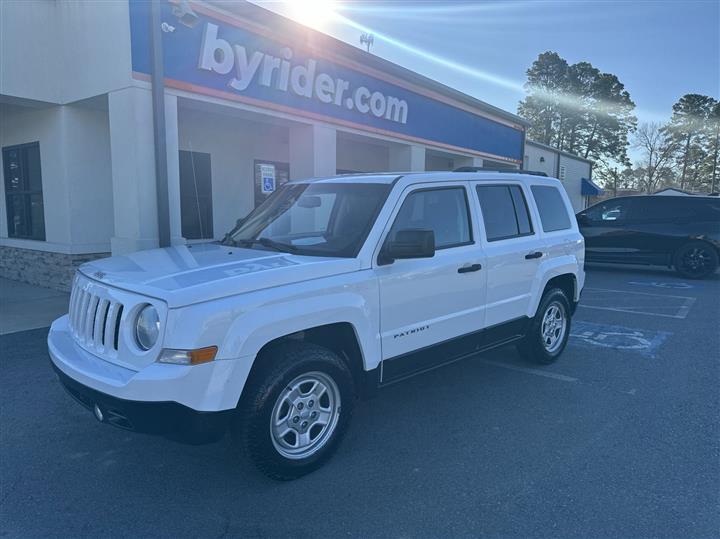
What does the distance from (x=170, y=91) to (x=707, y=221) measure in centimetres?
1177

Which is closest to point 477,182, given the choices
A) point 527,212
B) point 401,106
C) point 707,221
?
point 527,212

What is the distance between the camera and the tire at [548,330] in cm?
527

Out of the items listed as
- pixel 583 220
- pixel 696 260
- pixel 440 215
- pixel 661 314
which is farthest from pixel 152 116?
pixel 696 260

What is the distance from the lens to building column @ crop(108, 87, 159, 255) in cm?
755

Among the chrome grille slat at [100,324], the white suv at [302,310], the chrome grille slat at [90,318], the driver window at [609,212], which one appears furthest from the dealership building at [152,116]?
the driver window at [609,212]

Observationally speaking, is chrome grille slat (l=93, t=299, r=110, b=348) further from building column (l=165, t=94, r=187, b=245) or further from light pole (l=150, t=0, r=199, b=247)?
building column (l=165, t=94, r=187, b=245)

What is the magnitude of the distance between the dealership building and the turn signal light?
5.50 m

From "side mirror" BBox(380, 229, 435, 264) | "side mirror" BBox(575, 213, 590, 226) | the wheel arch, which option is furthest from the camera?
"side mirror" BBox(575, 213, 590, 226)

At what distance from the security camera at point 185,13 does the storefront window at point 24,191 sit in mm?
3831

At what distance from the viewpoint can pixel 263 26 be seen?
9172mm

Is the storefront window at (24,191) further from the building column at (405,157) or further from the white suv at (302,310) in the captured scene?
the building column at (405,157)

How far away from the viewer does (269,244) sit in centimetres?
398

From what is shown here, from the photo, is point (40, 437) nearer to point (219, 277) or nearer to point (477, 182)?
point (219, 277)

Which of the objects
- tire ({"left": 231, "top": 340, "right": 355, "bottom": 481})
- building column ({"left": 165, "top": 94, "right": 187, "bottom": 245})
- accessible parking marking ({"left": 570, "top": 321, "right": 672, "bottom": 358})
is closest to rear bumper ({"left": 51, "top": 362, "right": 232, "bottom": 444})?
tire ({"left": 231, "top": 340, "right": 355, "bottom": 481})
